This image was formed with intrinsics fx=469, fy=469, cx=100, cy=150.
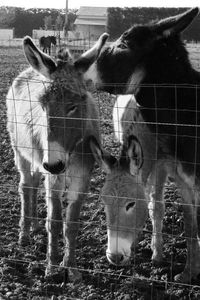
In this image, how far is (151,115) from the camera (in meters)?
4.70

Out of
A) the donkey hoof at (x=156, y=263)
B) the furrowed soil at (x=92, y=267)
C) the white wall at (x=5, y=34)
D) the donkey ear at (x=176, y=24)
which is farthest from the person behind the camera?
the white wall at (x=5, y=34)

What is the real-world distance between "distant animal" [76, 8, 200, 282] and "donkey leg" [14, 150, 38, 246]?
4.97 feet

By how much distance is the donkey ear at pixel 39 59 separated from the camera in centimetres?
448

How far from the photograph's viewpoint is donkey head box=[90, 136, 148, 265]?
159 inches

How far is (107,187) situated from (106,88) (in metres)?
1.09

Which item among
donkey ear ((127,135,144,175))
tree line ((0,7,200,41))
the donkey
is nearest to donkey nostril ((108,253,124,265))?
the donkey

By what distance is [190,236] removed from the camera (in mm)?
4746

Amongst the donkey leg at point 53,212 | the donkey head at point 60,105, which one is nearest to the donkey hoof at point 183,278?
the donkey leg at point 53,212

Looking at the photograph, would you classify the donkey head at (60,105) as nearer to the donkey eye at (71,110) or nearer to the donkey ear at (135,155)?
the donkey eye at (71,110)

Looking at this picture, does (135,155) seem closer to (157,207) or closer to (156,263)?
(157,207)

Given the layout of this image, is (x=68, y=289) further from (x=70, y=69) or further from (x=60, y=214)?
(x=70, y=69)

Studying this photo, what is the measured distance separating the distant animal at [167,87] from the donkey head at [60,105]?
0.19 m

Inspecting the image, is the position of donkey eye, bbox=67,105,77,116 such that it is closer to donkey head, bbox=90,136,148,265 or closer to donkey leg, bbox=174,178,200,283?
donkey head, bbox=90,136,148,265

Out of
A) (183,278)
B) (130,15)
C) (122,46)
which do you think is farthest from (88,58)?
(130,15)
